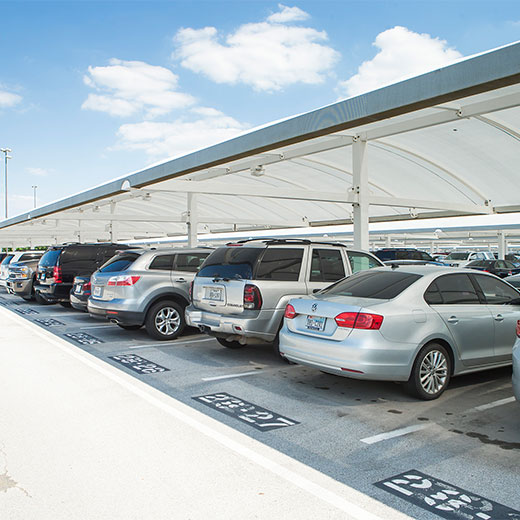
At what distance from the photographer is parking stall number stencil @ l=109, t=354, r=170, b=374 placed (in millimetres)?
7359

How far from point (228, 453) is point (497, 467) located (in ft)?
6.90

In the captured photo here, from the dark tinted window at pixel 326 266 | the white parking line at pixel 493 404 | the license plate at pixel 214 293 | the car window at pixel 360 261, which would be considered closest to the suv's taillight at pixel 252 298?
the license plate at pixel 214 293

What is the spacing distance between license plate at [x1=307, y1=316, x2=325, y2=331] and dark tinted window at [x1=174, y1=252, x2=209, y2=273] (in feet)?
15.0

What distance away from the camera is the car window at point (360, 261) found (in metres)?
8.76

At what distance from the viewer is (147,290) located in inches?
380

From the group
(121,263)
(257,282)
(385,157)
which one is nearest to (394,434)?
(257,282)

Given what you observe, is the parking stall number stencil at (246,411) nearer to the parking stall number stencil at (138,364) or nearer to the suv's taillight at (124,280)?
the parking stall number stencil at (138,364)

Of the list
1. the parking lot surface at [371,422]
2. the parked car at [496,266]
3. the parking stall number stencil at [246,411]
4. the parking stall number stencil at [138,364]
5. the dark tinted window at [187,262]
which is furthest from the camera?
the parked car at [496,266]

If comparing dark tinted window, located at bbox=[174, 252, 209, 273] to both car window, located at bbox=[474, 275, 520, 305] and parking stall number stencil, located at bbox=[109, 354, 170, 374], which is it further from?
car window, located at bbox=[474, 275, 520, 305]

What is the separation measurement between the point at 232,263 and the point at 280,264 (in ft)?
2.35

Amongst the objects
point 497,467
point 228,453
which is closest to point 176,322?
point 228,453

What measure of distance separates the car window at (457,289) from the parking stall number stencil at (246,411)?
245 cm

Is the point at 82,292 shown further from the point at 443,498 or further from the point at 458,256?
the point at 458,256

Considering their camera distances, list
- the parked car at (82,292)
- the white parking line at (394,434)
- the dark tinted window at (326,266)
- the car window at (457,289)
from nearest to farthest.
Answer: the white parking line at (394,434) < the car window at (457,289) < the dark tinted window at (326,266) < the parked car at (82,292)
